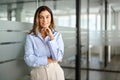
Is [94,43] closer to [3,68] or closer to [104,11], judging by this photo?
[104,11]

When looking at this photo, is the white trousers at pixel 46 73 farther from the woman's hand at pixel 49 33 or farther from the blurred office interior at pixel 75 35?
the blurred office interior at pixel 75 35

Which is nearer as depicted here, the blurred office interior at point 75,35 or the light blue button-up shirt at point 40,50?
the light blue button-up shirt at point 40,50

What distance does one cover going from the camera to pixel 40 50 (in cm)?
158

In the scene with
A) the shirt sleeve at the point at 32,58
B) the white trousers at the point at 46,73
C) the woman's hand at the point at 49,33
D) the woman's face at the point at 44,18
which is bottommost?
the white trousers at the point at 46,73

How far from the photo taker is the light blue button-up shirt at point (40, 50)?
5.01 ft

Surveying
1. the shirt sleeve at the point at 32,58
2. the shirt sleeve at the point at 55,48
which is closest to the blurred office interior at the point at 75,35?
the shirt sleeve at the point at 32,58

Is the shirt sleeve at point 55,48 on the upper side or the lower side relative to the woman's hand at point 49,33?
lower

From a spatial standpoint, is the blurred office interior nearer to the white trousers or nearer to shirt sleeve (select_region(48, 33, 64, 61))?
the white trousers

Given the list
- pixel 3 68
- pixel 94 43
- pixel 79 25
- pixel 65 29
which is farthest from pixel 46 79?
pixel 94 43

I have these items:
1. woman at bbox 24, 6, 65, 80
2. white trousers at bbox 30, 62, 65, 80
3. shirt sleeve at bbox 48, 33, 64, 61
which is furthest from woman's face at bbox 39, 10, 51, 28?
white trousers at bbox 30, 62, 65, 80

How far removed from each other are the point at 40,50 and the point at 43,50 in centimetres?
3

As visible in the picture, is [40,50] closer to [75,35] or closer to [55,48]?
[55,48]

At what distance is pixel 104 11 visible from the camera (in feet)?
13.4

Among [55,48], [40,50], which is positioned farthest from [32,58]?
[55,48]
